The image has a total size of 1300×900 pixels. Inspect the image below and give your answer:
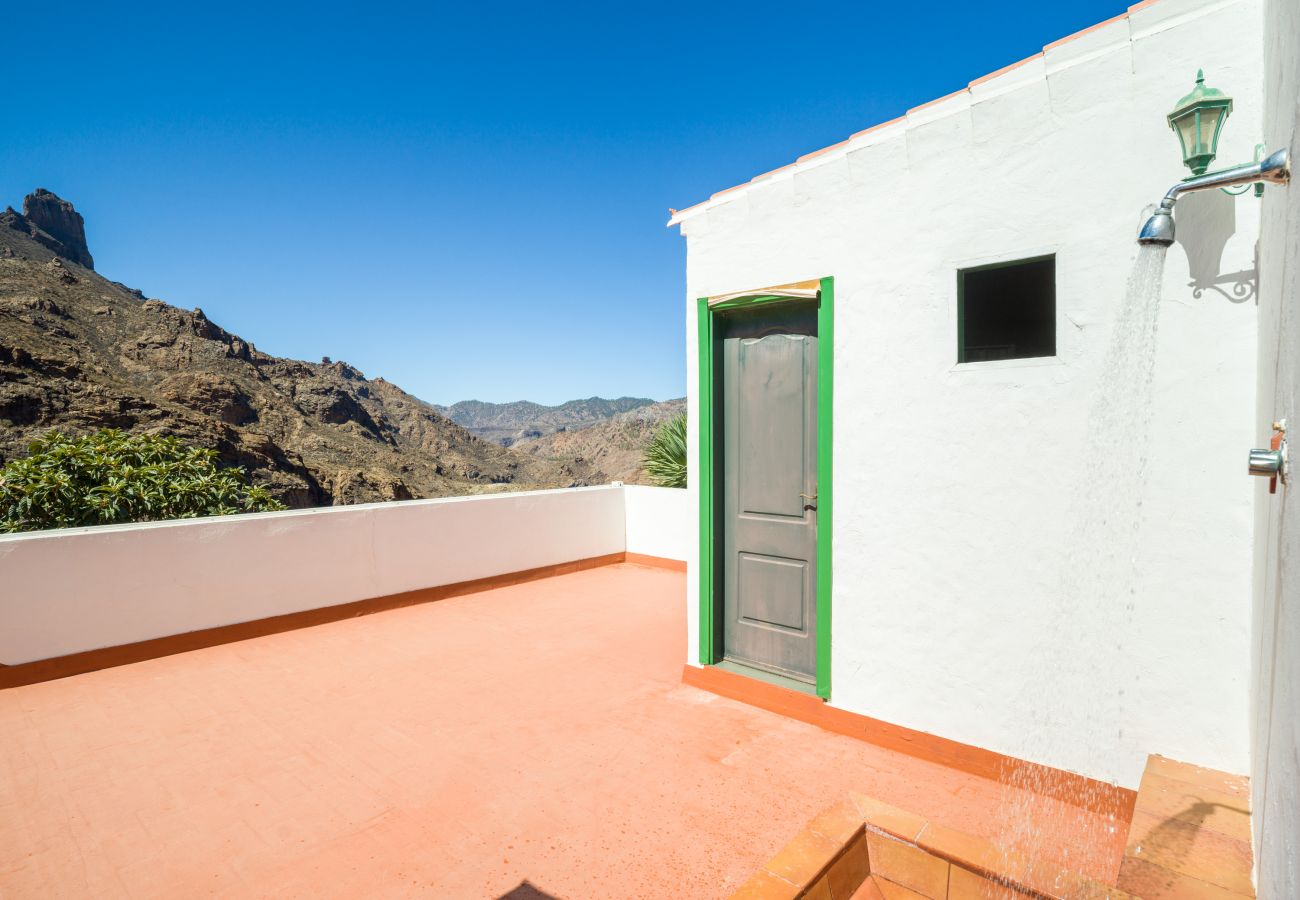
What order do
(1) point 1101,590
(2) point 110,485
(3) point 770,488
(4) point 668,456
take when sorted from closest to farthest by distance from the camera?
(1) point 1101,590 → (3) point 770,488 → (2) point 110,485 → (4) point 668,456

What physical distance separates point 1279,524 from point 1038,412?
1464mm

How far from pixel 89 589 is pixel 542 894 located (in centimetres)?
402

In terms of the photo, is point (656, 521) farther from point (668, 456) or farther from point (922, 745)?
point (922, 745)

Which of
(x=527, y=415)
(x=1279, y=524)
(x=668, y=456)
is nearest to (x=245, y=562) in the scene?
(x=668, y=456)

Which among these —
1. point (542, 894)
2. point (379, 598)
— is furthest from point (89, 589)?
point (542, 894)

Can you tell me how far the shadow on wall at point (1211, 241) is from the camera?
2283 mm

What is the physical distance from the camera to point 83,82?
79.3ft

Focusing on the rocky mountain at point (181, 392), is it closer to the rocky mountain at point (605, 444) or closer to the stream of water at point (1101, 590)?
the rocky mountain at point (605, 444)

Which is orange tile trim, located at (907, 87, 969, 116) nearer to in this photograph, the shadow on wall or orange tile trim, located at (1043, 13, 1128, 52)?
orange tile trim, located at (1043, 13, 1128, 52)

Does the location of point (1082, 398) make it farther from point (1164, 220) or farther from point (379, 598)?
point (379, 598)

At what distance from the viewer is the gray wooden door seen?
3623 mm

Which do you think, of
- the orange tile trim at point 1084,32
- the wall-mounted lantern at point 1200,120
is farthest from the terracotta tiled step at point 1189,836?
the orange tile trim at point 1084,32

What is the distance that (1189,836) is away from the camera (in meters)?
2.03

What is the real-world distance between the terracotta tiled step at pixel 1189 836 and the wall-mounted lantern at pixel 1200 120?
2.19 m
